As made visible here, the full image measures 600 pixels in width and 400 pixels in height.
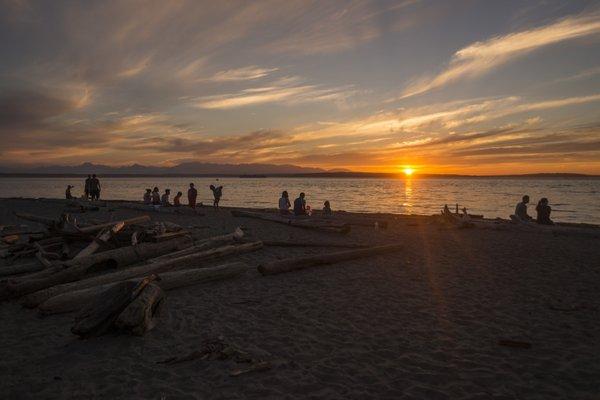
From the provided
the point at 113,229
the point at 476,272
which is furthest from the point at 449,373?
the point at 113,229

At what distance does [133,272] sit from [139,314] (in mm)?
3237

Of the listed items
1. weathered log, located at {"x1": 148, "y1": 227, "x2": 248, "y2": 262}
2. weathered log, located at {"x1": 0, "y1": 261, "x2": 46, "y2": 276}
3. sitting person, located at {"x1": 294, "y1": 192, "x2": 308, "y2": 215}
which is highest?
sitting person, located at {"x1": 294, "y1": 192, "x2": 308, "y2": 215}

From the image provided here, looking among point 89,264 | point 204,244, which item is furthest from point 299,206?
point 89,264

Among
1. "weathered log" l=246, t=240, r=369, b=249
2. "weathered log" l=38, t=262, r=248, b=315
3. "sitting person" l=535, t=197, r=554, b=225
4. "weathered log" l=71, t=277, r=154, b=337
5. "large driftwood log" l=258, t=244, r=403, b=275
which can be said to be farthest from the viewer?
"sitting person" l=535, t=197, r=554, b=225

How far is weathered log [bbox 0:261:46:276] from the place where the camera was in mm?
9975

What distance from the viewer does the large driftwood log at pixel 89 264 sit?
8.26 meters

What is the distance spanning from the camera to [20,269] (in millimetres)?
10141

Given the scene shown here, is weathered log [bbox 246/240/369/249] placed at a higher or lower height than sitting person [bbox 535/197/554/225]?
lower

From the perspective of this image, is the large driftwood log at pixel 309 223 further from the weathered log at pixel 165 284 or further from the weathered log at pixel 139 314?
the weathered log at pixel 139 314

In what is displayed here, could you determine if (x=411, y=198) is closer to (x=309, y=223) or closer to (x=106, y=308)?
(x=309, y=223)

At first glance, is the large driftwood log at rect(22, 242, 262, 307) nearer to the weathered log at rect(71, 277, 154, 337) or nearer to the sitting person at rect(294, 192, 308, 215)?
Result: the weathered log at rect(71, 277, 154, 337)

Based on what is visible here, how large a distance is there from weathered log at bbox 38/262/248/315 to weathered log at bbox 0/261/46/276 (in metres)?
3.51

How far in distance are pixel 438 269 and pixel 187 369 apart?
8.49m

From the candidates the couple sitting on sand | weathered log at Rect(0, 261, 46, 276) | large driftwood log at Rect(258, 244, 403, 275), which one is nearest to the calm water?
the couple sitting on sand
